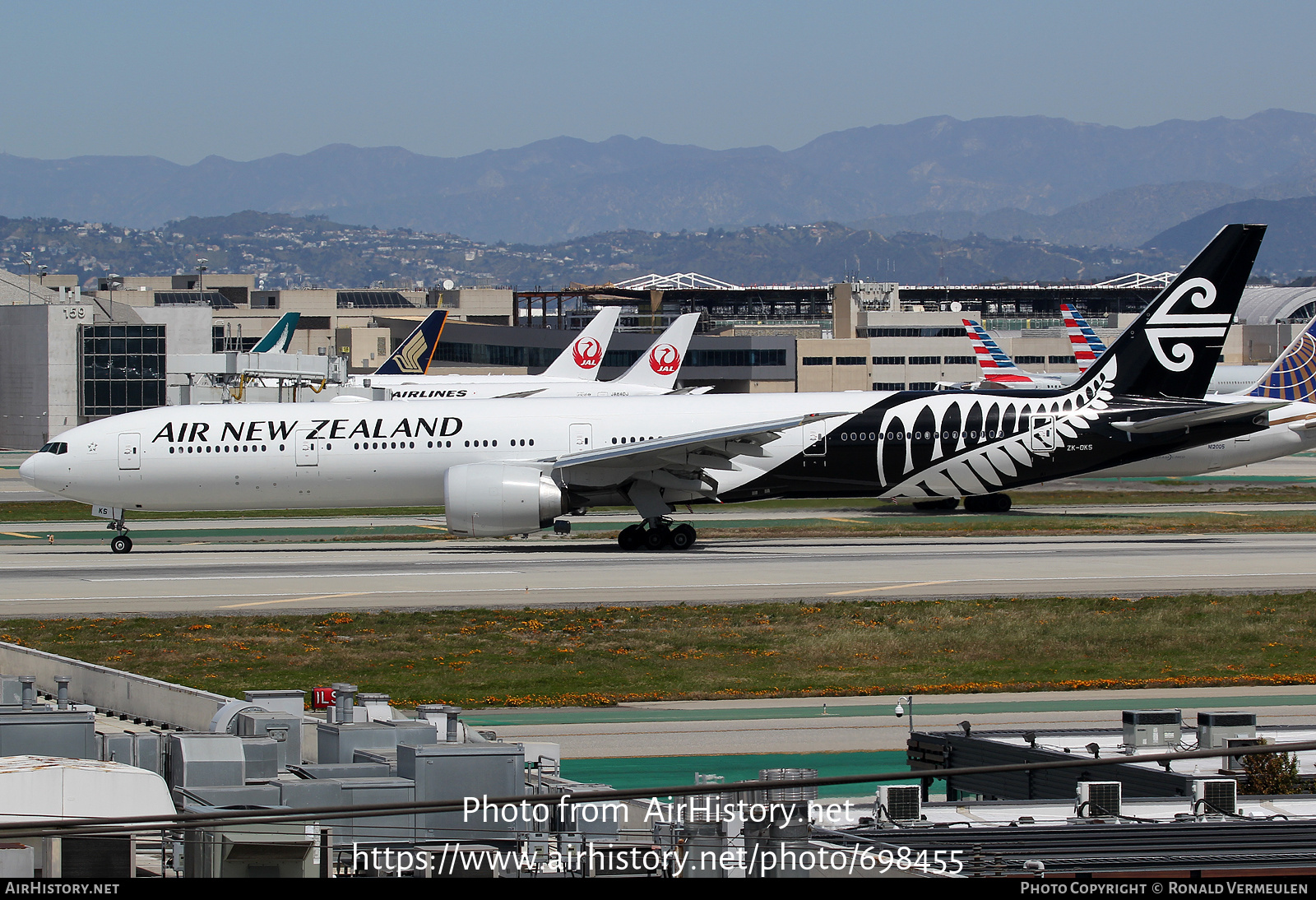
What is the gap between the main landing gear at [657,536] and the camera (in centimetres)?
4250

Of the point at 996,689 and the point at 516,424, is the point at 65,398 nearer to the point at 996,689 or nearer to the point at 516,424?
the point at 516,424

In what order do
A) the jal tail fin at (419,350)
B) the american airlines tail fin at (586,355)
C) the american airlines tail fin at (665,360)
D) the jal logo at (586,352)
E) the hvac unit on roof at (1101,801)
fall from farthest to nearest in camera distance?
the jal tail fin at (419,350), the jal logo at (586,352), the american airlines tail fin at (586,355), the american airlines tail fin at (665,360), the hvac unit on roof at (1101,801)

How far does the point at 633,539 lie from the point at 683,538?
153 centimetres

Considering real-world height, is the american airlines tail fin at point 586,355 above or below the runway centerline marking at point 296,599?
above

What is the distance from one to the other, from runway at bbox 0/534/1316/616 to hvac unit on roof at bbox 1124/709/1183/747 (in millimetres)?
17183

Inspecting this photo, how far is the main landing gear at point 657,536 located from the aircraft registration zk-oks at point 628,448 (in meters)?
0.06

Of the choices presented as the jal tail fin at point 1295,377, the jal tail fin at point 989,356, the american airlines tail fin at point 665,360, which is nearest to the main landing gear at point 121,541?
the american airlines tail fin at point 665,360

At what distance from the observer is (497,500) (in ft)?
130

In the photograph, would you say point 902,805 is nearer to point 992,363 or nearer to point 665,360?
point 665,360

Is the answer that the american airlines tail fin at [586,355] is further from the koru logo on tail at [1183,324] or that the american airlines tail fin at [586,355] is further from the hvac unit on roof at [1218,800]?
the hvac unit on roof at [1218,800]

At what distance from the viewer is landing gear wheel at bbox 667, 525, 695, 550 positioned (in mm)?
42625

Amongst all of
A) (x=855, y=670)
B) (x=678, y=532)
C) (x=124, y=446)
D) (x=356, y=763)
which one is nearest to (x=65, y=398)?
(x=124, y=446)

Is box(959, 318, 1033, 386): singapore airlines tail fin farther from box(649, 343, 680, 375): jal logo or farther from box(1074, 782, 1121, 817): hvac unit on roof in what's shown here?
box(1074, 782, 1121, 817): hvac unit on roof

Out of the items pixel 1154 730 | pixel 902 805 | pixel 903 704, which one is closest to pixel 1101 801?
pixel 902 805
